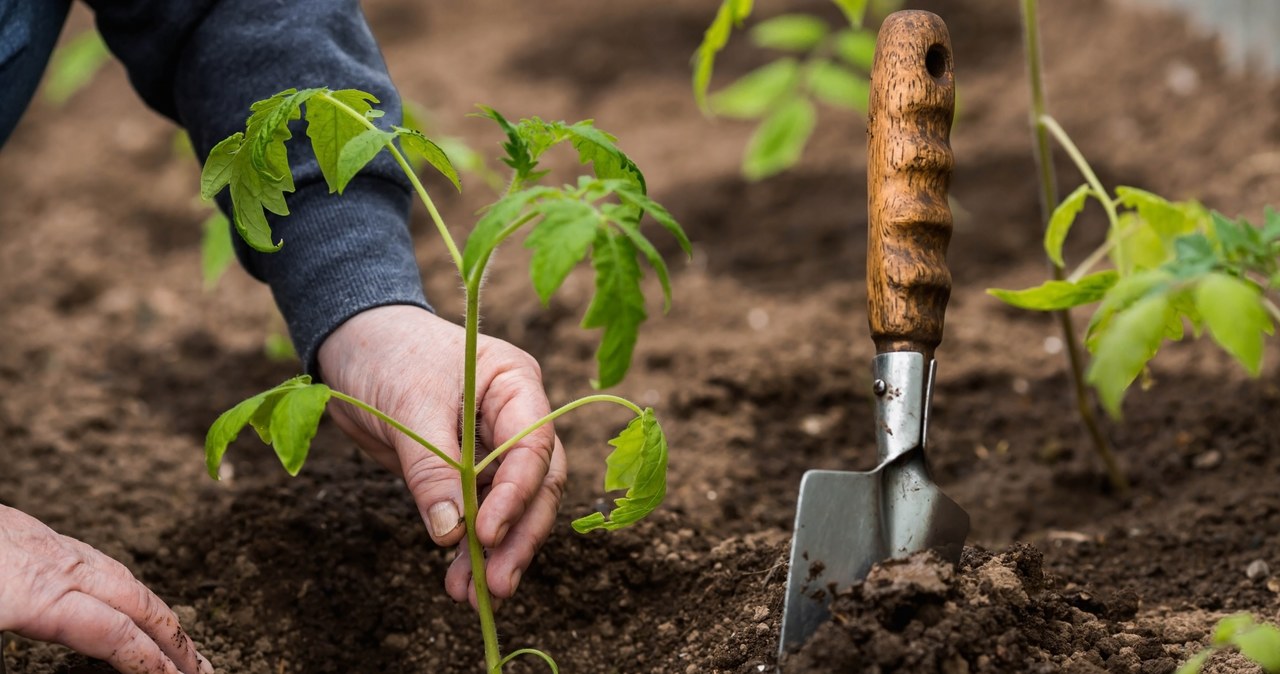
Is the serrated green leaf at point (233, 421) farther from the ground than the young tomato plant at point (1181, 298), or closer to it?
closer to it

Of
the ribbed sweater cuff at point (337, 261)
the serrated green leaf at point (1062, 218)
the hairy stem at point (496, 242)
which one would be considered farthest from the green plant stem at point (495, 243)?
the serrated green leaf at point (1062, 218)

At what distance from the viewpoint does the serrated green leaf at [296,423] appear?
48.3 inches

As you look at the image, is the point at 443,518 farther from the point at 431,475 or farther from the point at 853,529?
the point at 853,529

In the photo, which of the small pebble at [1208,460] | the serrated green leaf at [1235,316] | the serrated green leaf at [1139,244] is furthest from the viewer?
the small pebble at [1208,460]

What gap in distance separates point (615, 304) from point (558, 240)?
82mm

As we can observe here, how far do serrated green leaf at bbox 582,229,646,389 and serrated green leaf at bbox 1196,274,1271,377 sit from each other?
51cm

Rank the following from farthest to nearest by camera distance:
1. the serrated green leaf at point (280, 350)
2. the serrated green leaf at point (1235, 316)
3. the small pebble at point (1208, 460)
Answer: the serrated green leaf at point (280, 350) < the small pebble at point (1208, 460) < the serrated green leaf at point (1235, 316)

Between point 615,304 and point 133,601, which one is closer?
point 615,304

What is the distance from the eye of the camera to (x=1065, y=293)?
4.93 ft

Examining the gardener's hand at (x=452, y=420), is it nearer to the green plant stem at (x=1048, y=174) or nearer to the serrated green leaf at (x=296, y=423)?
the serrated green leaf at (x=296, y=423)

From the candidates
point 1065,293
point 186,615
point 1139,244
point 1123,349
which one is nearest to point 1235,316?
point 1123,349

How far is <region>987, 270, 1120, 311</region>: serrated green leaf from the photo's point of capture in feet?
4.89

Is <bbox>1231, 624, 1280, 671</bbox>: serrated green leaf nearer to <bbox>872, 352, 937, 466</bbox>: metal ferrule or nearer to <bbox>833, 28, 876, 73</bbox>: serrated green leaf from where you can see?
<bbox>872, 352, 937, 466</bbox>: metal ferrule

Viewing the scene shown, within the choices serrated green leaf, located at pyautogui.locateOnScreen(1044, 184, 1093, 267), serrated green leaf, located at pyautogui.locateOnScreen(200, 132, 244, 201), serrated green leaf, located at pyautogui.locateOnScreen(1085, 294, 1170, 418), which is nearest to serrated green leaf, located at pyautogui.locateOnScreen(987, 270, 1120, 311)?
serrated green leaf, located at pyautogui.locateOnScreen(1044, 184, 1093, 267)
